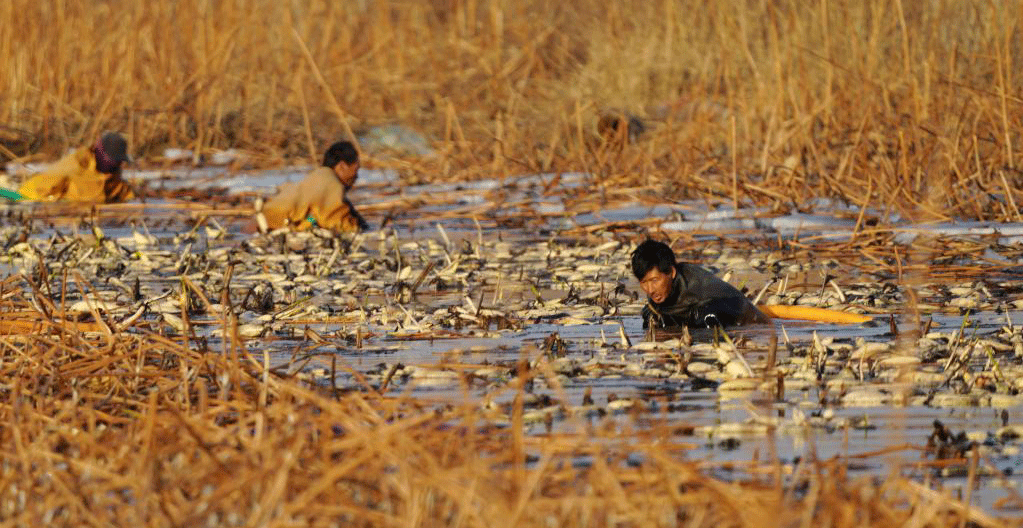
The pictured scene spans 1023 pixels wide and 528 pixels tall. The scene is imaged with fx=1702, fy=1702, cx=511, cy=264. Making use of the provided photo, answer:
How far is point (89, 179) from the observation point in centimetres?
Result: 1400

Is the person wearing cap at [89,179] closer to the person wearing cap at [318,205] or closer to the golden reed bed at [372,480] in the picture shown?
the person wearing cap at [318,205]

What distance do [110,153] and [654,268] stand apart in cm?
789

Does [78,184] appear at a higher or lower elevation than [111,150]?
lower

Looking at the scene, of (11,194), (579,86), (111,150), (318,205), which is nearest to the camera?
(318,205)

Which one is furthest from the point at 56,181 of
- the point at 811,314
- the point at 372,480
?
the point at 372,480

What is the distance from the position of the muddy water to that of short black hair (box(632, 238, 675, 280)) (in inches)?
10.9

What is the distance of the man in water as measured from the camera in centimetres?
714

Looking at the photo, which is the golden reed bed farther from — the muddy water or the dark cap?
the dark cap

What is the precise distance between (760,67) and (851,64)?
1.85 meters

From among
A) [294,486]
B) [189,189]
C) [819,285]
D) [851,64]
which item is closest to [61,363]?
[294,486]

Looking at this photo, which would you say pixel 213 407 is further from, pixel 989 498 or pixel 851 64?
pixel 851 64

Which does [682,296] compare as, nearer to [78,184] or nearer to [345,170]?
[345,170]

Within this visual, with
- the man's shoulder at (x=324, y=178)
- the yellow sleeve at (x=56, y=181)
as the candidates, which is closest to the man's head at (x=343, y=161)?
the man's shoulder at (x=324, y=178)

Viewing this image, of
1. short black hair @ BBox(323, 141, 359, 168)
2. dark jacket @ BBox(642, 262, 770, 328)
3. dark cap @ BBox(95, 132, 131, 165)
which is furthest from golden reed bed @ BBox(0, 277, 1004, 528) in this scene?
dark cap @ BBox(95, 132, 131, 165)
